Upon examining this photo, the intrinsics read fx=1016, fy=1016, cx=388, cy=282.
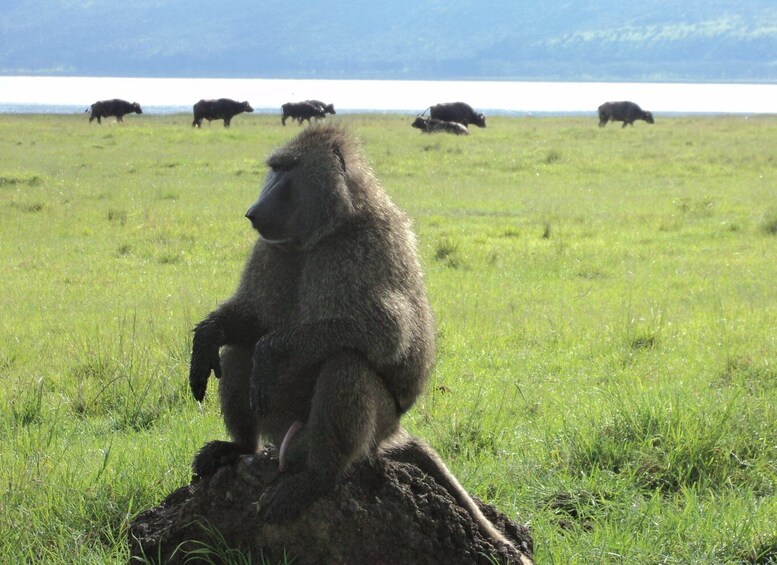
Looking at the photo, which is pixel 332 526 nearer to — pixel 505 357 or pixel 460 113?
pixel 505 357

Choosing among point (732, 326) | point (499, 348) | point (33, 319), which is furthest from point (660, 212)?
point (33, 319)

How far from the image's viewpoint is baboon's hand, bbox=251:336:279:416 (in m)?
3.28

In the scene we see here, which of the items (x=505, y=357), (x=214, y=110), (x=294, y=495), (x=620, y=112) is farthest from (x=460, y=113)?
(x=294, y=495)

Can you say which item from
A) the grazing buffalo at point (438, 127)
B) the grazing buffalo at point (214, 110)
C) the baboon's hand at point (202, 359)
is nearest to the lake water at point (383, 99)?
the grazing buffalo at point (214, 110)

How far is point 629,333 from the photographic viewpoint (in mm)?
7473

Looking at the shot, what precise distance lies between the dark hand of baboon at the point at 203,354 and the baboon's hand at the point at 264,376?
1.18ft

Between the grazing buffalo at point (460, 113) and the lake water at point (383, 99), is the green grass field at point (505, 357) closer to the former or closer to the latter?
the grazing buffalo at point (460, 113)

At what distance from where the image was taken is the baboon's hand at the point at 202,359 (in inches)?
143

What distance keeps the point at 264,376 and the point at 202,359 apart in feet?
1.58

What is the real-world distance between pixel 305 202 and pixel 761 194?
49.6 feet

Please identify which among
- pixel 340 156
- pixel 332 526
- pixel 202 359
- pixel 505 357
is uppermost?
pixel 340 156

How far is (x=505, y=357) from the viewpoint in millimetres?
6957

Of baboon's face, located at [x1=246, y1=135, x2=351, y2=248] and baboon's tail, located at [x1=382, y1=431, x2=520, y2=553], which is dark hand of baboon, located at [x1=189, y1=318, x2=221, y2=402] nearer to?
baboon's face, located at [x1=246, y1=135, x2=351, y2=248]

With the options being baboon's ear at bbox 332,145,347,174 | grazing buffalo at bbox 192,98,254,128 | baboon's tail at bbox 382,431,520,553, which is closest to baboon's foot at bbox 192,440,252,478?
baboon's tail at bbox 382,431,520,553
